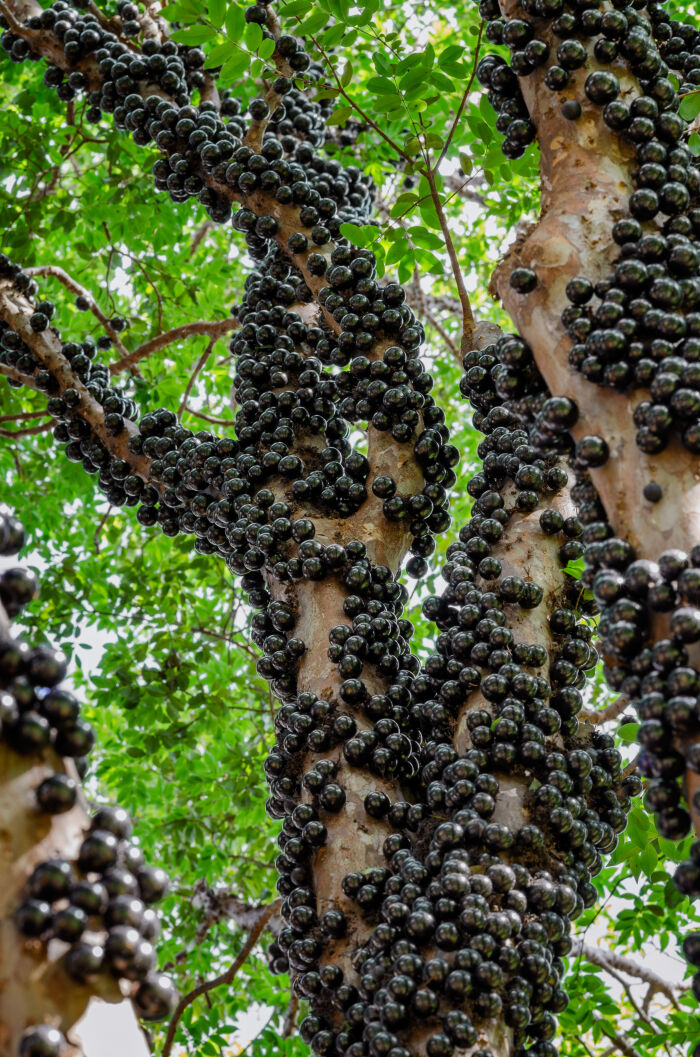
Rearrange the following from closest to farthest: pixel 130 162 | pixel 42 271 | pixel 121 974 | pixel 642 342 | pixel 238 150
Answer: pixel 121 974
pixel 642 342
pixel 238 150
pixel 42 271
pixel 130 162

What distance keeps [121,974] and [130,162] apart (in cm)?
663

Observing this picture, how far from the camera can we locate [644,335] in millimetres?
2508

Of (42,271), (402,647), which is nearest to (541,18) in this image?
(402,647)

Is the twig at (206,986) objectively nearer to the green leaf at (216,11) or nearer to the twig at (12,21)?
the green leaf at (216,11)

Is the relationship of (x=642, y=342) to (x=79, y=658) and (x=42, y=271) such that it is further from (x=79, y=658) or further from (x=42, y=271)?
(x=79, y=658)

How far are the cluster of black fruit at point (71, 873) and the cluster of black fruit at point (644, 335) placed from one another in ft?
3.75

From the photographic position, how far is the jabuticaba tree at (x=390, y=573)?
8.49 feet

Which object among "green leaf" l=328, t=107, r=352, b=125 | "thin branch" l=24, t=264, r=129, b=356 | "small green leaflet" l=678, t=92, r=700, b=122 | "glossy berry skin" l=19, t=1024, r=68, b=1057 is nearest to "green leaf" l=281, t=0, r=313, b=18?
"green leaf" l=328, t=107, r=352, b=125

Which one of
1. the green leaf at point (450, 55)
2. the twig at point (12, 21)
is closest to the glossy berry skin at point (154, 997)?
the green leaf at point (450, 55)

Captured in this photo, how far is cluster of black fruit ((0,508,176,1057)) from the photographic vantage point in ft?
5.82

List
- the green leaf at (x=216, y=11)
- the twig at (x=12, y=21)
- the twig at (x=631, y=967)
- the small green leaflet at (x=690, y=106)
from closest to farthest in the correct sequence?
the small green leaflet at (x=690, y=106)
the green leaf at (x=216, y=11)
the twig at (x=12, y=21)
the twig at (x=631, y=967)

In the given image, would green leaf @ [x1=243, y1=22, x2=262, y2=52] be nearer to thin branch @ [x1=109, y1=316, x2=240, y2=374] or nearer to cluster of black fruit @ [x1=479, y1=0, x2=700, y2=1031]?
cluster of black fruit @ [x1=479, y1=0, x2=700, y2=1031]

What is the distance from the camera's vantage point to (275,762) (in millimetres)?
3506

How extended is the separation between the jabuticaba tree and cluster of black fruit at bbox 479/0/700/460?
26 mm
